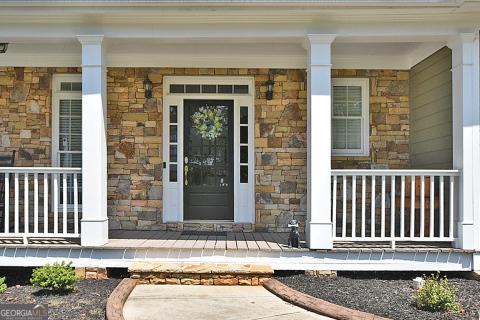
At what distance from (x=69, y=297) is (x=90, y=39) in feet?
8.69

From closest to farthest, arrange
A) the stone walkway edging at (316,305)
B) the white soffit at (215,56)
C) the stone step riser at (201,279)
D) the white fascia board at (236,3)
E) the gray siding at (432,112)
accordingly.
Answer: the stone walkway edging at (316,305) < the white fascia board at (236,3) < the stone step riser at (201,279) < the gray siding at (432,112) < the white soffit at (215,56)

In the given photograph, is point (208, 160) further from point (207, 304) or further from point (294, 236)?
point (207, 304)

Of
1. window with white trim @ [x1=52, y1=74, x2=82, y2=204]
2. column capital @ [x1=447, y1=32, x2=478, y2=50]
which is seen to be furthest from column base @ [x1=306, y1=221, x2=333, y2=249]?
window with white trim @ [x1=52, y1=74, x2=82, y2=204]

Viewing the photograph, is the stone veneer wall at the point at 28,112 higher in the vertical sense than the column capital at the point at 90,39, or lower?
lower

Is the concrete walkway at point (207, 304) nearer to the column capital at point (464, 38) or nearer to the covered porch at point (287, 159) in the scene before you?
the covered porch at point (287, 159)

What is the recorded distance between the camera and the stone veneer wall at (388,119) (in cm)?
695

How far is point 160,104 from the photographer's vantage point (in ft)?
22.6

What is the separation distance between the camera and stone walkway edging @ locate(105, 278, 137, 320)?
13.0 ft

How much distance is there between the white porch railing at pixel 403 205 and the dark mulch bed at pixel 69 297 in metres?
2.48

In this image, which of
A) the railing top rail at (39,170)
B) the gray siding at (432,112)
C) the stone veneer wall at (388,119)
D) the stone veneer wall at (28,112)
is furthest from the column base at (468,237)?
the stone veneer wall at (28,112)

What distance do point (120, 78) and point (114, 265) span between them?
2794 millimetres

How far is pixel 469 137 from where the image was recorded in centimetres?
521

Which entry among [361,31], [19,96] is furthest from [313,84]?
[19,96]

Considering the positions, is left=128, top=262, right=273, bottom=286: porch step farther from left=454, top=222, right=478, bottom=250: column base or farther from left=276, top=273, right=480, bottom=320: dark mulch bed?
left=454, top=222, right=478, bottom=250: column base
